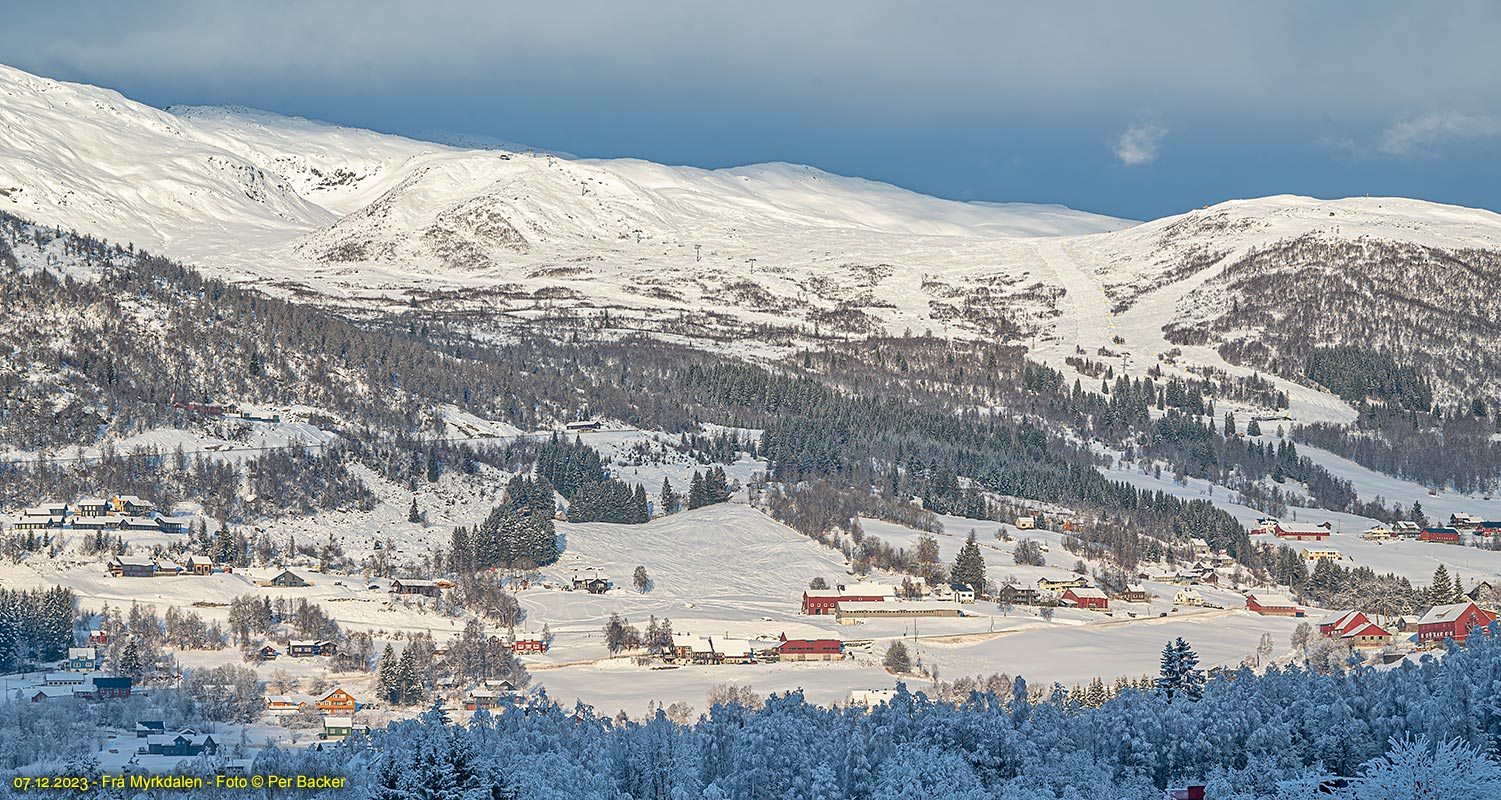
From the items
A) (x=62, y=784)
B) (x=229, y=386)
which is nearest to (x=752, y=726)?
(x=62, y=784)

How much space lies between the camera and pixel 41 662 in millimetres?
104375

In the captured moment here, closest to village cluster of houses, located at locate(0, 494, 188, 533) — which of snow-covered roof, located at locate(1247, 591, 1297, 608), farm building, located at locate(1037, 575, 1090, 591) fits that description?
farm building, located at locate(1037, 575, 1090, 591)

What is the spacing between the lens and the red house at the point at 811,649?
115438 millimetres

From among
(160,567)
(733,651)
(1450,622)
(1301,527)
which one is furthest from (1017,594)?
(160,567)

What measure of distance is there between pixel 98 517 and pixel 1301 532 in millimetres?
121910

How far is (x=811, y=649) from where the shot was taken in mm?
116250

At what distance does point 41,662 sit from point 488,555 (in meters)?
44.0

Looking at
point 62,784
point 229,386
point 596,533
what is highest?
point 229,386

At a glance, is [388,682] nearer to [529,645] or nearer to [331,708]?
[331,708]

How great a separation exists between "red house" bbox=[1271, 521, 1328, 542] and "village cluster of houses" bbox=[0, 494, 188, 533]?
113 m

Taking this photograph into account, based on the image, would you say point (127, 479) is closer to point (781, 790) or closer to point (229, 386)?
point (229, 386)

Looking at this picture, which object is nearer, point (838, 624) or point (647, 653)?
point (647, 653)

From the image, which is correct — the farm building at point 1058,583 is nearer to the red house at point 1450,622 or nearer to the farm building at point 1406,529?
the red house at point 1450,622

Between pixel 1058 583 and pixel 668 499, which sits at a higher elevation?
pixel 668 499
